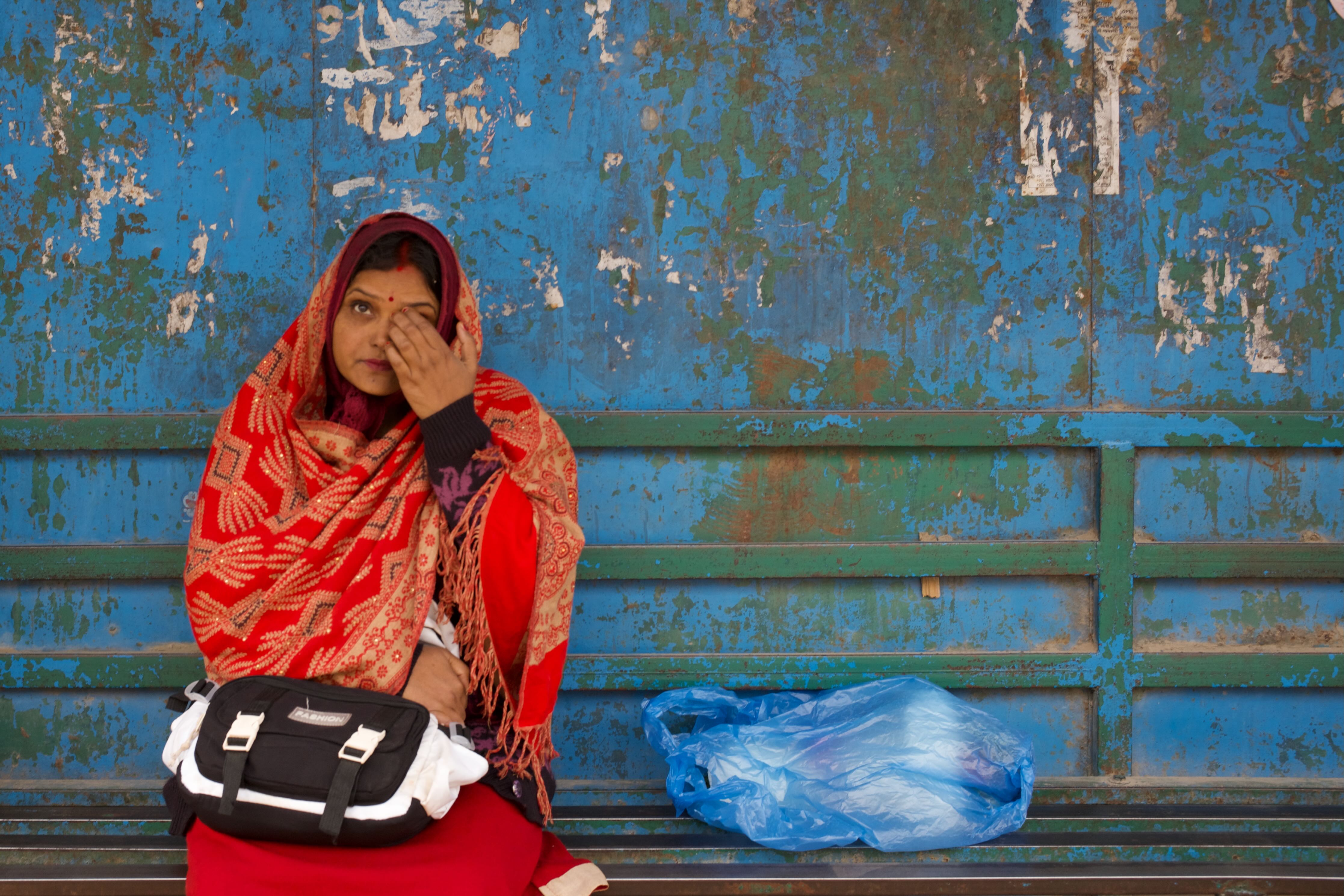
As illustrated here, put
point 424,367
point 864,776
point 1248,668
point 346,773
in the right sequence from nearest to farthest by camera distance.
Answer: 1. point 346,773
2. point 424,367
3. point 864,776
4. point 1248,668

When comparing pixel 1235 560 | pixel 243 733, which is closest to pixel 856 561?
pixel 1235 560

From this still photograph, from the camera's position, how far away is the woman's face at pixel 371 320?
1673 mm

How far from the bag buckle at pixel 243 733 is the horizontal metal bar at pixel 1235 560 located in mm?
2089

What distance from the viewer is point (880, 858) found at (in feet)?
6.48

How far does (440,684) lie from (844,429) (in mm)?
1216

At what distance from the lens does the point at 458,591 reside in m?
1.61

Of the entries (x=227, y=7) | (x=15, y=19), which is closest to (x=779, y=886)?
(x=227, y=7)

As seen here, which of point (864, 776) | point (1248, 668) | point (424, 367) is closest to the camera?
point (424, 367)

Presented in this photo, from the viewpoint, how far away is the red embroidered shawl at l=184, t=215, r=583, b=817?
157cm

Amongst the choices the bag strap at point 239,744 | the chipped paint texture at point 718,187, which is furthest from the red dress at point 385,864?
the chipped paint texture at point 718,187

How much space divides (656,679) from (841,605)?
1.75ft

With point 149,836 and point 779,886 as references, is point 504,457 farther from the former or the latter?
point 149,836

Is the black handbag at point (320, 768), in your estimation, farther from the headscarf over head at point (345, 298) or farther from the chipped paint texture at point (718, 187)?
the chipped paint texture at point (718, 187)

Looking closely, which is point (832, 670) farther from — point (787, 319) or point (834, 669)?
point (787, 319)
